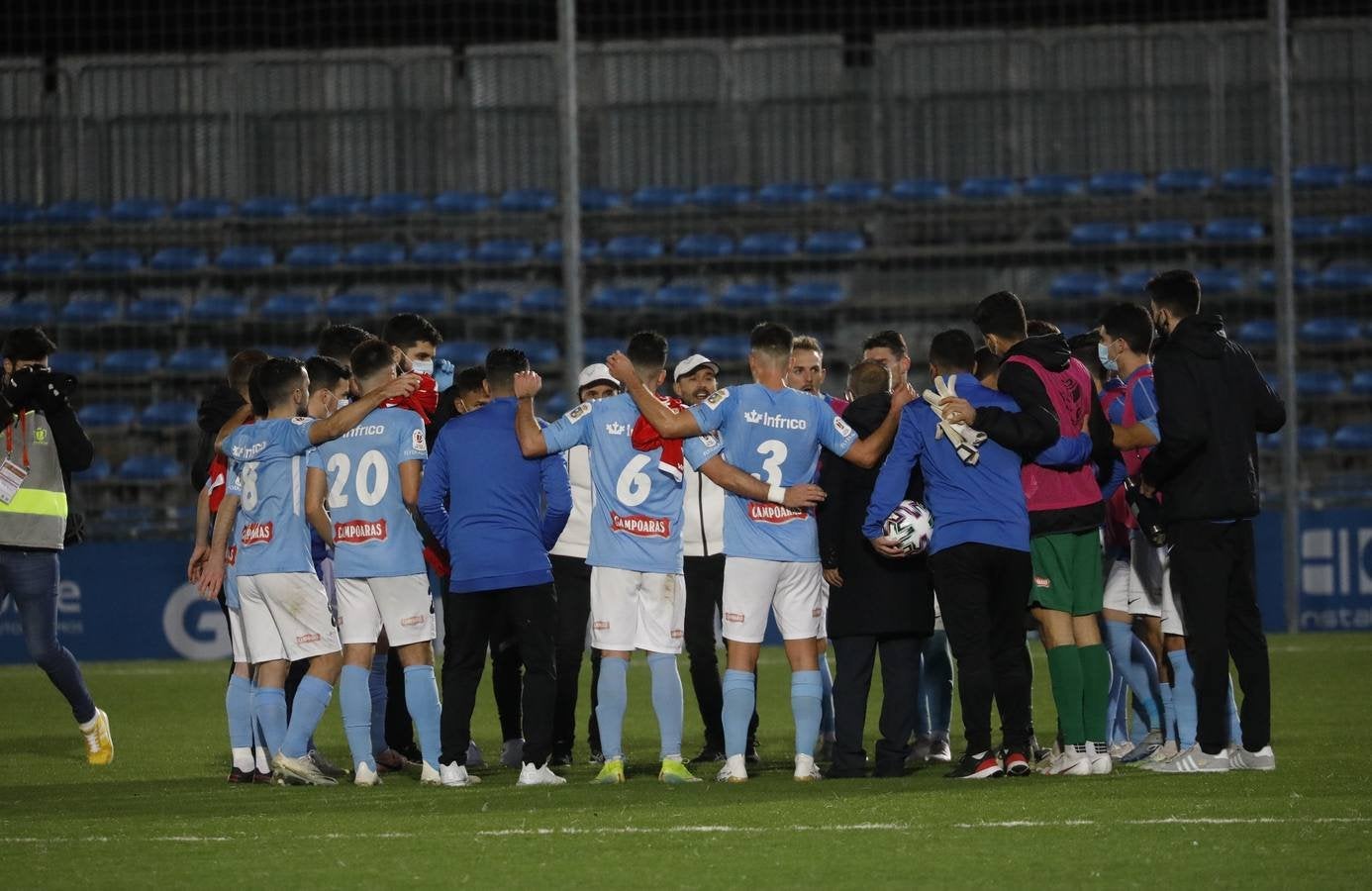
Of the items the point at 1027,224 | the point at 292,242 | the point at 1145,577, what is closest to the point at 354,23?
the point at 292,242

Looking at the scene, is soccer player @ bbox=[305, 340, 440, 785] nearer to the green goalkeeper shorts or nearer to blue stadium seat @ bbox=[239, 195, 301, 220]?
the green goalkeeper shorts

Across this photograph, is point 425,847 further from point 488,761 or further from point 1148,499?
point 1148,499

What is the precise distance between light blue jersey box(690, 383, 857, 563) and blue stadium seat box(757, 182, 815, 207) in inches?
537

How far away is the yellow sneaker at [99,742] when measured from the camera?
9398 mm

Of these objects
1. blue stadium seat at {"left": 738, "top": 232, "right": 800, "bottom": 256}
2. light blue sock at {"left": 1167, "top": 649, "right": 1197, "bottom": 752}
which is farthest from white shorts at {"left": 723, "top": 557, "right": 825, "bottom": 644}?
blue stadium seat at {"left": 738, "top": 232, "right": 800, "bottom": 256}

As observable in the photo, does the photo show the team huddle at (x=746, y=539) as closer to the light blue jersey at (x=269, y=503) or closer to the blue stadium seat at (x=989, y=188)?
the light blue jersey at (x=269, y=503)

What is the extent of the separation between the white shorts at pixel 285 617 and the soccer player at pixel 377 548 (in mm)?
134

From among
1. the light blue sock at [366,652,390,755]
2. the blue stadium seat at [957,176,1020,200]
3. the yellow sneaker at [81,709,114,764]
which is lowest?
the yellow sneaker at [81,709,114,764]

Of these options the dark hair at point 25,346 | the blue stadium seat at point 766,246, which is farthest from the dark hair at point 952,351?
the blue stadium seat at point 766,246

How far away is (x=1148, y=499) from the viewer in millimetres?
8539

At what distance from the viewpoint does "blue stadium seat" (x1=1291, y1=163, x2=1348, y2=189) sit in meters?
21.1

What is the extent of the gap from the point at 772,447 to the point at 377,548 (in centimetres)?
181

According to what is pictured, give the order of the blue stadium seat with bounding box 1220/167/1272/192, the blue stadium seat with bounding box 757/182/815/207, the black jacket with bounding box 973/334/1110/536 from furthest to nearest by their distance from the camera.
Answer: the blue stadium seat with bounding box 757/182/815/207 → the blue stadium seat with bounding box 1220/167/1272/192 → the black jacket with bounding box 973/334/1110/536

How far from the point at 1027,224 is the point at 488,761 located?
43.7ft
